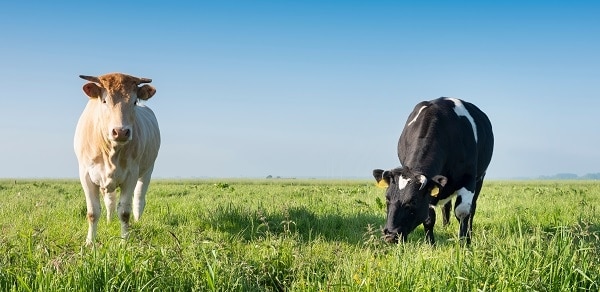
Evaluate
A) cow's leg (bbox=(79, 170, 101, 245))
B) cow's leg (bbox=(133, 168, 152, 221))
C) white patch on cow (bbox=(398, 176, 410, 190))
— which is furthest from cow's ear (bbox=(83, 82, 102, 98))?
white patch on cow (bbox=(398, 176, 410, 190))

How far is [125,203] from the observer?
868cm

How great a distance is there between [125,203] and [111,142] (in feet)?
3.35

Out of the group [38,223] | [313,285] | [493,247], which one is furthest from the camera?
[38,223]

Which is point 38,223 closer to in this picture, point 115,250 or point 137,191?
point 137,191

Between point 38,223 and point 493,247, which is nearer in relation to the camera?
point 493,247

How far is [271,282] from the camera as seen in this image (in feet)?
16.6

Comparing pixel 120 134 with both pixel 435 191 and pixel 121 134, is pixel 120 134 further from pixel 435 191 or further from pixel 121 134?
pixel 435 191

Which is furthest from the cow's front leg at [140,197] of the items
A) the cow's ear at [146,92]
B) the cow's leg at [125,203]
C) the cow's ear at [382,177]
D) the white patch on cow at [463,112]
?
the white patch on cow at [463,112]

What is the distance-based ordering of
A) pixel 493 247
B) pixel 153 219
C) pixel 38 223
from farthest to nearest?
pixel 153 219, pixel 38 223, pixel 493 247

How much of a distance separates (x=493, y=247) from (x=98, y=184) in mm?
6326

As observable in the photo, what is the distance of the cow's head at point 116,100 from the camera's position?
7812mm

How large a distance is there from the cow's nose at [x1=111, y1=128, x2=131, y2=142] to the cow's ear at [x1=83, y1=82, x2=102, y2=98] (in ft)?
2.73

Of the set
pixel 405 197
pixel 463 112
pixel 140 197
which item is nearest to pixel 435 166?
pixel 405 197

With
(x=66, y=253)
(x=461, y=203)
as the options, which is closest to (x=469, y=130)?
(x=461, y=203)
